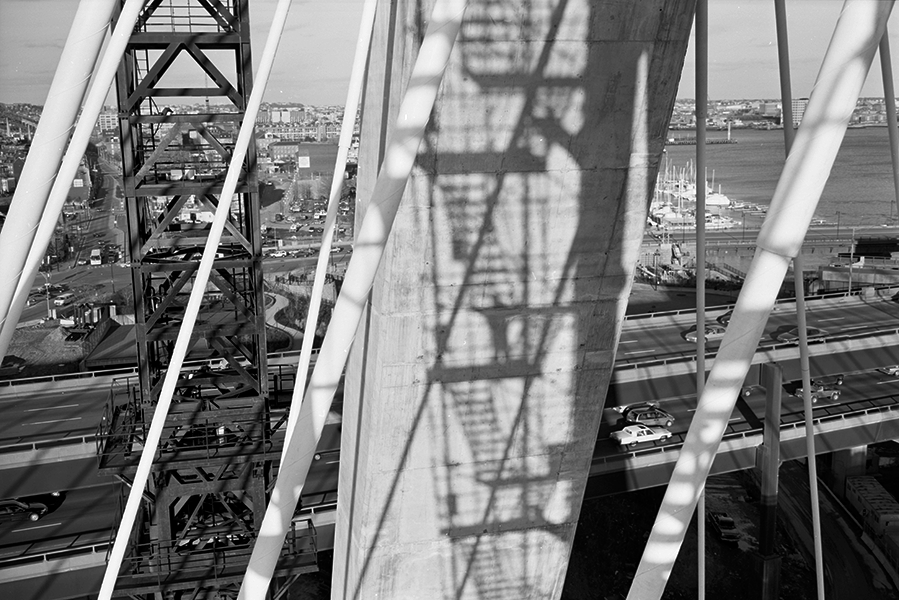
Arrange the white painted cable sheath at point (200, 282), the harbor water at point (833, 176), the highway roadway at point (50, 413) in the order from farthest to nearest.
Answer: the harbor water at point (833, 176), the highway roadway at point (50, 413), the white painted cable sheath at point (200, 282)

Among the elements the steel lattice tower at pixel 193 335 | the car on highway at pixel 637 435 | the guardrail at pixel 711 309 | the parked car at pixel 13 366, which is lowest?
the parked car at pixel 13 366

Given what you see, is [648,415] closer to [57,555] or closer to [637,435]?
[637,435]

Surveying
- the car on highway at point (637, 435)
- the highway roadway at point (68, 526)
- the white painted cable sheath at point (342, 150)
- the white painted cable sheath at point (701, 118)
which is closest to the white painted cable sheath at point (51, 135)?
the white painted cable sheath at point (342, 150)

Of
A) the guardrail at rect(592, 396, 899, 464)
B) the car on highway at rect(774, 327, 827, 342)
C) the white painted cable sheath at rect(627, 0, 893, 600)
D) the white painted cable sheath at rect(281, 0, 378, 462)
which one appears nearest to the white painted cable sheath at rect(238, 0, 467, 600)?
the white painted cable sheath at rect(281, 0, 378, 462)

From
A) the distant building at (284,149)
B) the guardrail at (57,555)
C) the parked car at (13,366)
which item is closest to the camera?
the guardrail at (57,555)

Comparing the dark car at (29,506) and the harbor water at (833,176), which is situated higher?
the harbor water at (833,176)

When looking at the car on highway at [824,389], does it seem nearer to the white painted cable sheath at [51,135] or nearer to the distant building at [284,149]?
the white painted cable sheath at [51,135]

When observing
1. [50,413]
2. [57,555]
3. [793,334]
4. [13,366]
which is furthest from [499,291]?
[13,366]
